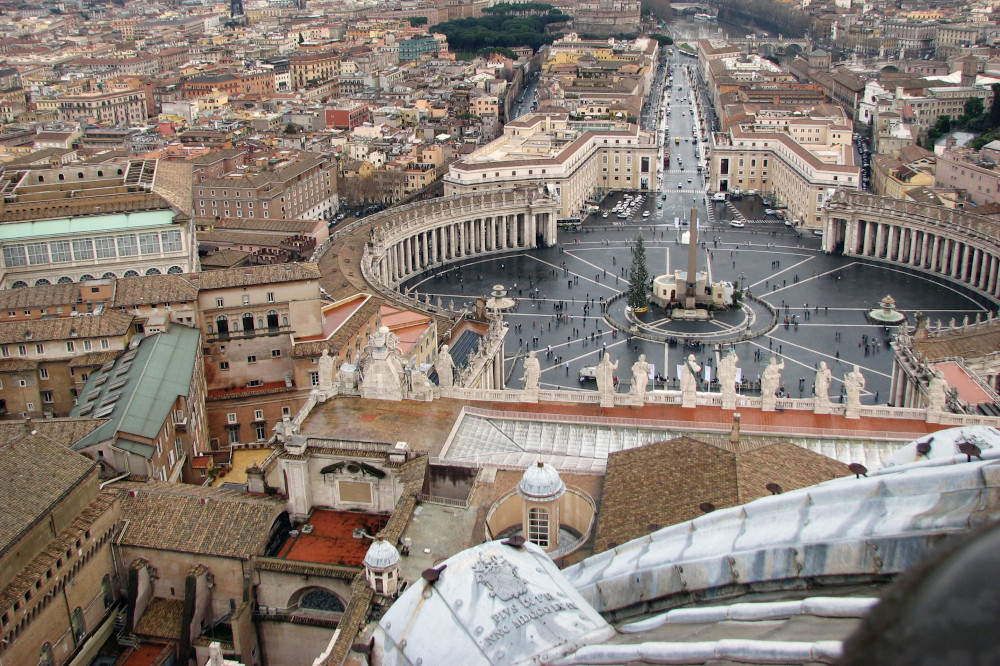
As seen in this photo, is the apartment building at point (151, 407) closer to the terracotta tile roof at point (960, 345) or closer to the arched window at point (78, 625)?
the arched window at point (78, 625)

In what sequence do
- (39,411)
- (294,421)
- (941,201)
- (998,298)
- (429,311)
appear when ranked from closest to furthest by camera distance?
(294,421) → (39,411) → (429,311) → (998,298) → (941,201)

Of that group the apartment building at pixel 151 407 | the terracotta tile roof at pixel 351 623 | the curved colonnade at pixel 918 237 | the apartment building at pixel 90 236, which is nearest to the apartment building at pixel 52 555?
the apartment building at pixel 151 407

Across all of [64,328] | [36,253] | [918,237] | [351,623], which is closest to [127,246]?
[36,253]

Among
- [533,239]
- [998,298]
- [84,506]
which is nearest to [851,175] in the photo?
[998,298]

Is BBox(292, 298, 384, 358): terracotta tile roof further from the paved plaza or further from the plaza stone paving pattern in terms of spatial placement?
the paved plaza

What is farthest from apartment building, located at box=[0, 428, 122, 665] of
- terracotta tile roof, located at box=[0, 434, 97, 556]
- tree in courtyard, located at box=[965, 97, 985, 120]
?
tree in courtyard, located at box=[965, 97, 985, 120]

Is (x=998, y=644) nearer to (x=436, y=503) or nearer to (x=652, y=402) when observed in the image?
(x=436, y=503)

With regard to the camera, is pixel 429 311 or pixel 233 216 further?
pixel 233 216
